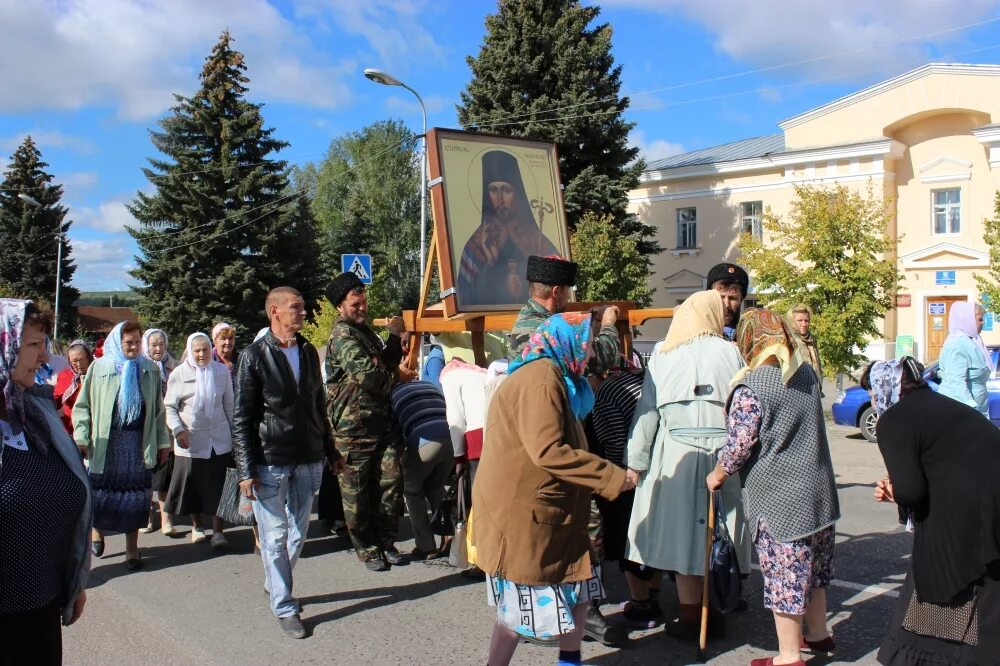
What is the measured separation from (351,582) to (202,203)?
96.6 feet

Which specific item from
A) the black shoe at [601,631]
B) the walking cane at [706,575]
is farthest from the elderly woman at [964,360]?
the black shoe at [601,631]

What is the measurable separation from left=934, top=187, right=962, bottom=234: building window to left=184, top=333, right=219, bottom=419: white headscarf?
2883 centimetres

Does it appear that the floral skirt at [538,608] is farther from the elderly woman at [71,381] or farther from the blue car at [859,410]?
the blue car at [859,410]

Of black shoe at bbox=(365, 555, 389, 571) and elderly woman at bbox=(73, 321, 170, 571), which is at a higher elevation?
elderly woman at bbox=(73, 321, 170, 571)

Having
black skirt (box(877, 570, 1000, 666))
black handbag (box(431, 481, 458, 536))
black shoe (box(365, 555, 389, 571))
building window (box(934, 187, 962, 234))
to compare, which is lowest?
black shoe (box(365, 555, 389, 571))

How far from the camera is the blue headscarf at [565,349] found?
3479 mm

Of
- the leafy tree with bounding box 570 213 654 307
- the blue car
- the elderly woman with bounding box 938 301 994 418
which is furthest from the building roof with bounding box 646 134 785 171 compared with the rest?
the elderly woman with bounding box 938 301 994 418

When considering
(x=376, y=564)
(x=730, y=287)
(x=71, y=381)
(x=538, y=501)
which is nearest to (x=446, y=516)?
(x=376, y=564)

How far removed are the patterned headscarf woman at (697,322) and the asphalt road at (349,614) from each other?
1.65 metres

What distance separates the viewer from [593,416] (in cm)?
491

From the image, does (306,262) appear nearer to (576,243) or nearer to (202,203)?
(202,203)

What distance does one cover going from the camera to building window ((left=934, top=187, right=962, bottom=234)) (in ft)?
95.6

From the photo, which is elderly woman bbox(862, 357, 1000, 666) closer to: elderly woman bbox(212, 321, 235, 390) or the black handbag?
the black handbag

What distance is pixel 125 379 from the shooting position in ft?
21.3
